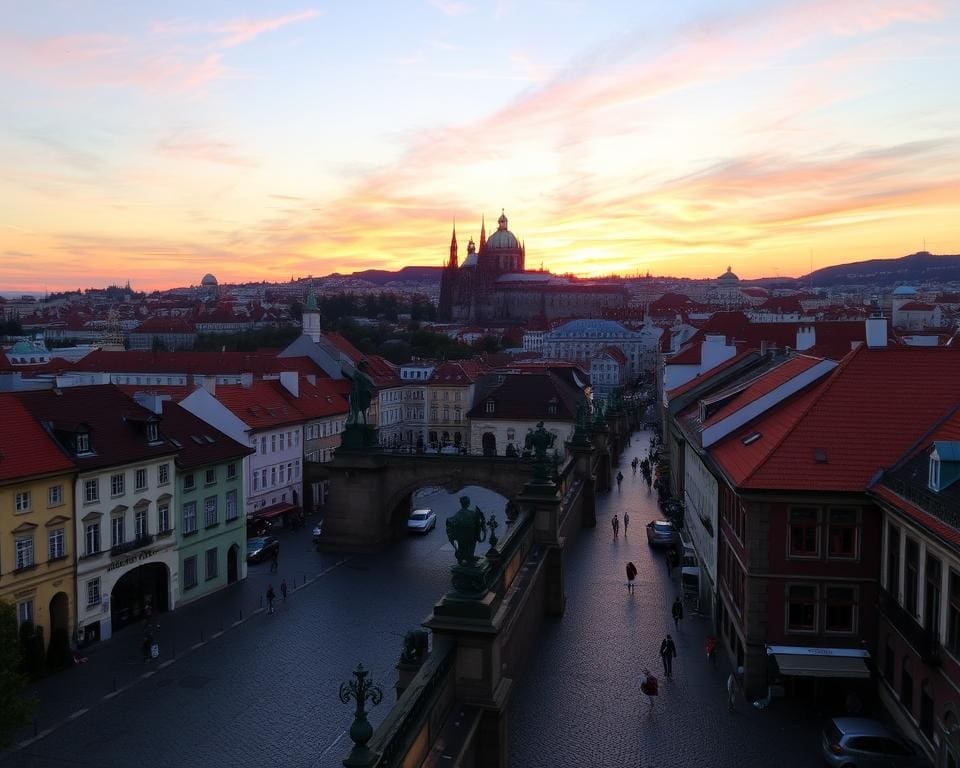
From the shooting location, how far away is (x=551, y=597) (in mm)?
27562

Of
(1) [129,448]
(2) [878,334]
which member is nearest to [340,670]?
(1) [129,448]

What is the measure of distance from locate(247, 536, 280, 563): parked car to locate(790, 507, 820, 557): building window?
26.0m

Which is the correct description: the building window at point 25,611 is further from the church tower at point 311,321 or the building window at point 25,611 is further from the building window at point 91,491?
the church tower at point 311,321

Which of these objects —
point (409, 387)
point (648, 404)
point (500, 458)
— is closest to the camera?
point (500, 458)

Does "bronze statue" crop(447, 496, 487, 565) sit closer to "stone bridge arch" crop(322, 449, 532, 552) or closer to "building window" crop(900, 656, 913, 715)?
"building window" crop(900, 656, 913, 715)

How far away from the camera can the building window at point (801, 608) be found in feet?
71.6

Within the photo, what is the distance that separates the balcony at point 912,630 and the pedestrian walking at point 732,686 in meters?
3.82

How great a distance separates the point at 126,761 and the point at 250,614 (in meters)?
11.9

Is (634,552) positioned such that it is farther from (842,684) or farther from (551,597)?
(842,684)

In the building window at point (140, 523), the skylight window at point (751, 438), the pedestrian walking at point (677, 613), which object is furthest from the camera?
the building window at point (140, 523)

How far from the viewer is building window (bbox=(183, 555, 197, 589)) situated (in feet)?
115

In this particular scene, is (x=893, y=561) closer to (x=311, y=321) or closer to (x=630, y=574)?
(x=630, y=574)

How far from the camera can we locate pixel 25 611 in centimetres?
2769

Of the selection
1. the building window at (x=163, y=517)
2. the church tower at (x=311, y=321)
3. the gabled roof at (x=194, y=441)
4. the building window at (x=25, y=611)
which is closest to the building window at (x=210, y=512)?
the gabled roof at (x=194, y=441)
